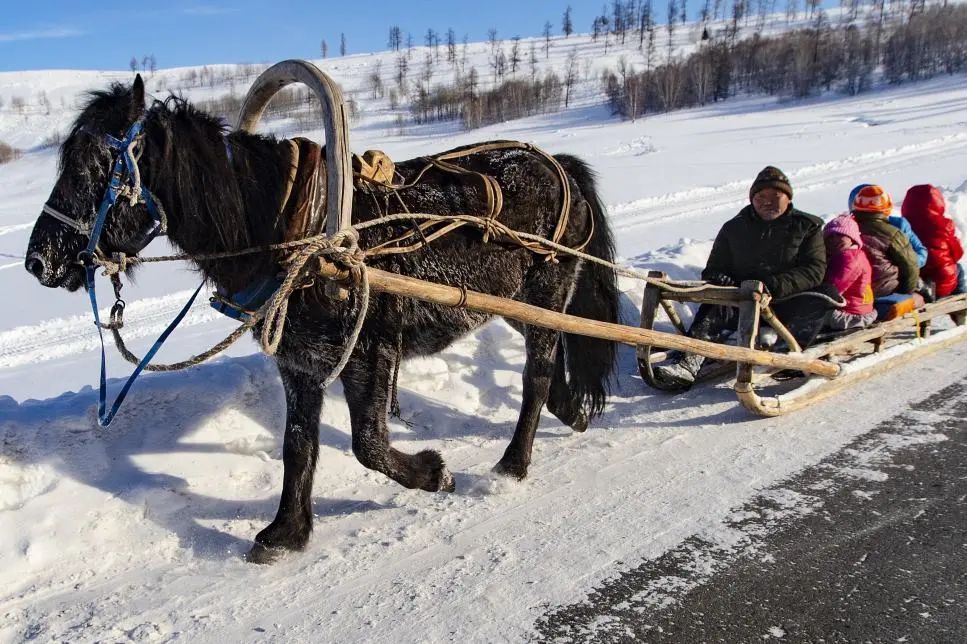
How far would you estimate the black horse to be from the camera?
2.70 m

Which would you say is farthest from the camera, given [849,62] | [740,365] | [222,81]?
[222,81]

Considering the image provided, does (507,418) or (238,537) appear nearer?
(238,537)

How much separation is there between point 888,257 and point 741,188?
12038 mm

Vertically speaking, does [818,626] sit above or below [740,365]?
below

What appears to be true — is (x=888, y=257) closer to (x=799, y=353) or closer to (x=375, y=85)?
(x=799, y=353)

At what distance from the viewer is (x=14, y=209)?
22.6 metres

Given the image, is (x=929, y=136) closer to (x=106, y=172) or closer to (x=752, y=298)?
(x=752, y=298)

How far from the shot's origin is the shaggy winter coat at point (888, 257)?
5.29 metres

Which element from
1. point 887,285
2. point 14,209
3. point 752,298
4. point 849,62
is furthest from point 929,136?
point 849,62

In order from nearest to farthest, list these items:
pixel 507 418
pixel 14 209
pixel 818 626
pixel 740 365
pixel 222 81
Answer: pixel 818 626, pixel 740 365, pixel 507 418, pixel 14 209, pixel 222 81

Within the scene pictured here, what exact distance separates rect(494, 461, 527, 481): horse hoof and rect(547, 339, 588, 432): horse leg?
2.33 feet

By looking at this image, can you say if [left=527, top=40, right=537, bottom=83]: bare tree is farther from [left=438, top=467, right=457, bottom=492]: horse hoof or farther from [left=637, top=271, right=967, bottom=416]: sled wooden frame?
[left=438, top=467, right=457, bottom=492]: horse hoof

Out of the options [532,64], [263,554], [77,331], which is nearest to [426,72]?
[532,64]

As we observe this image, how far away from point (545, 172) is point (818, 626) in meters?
2.59
